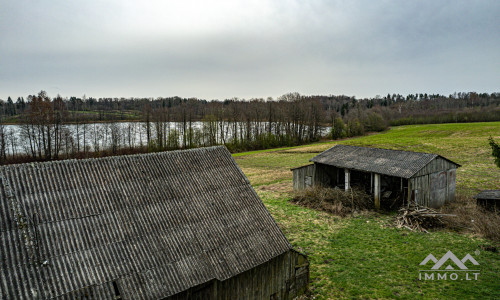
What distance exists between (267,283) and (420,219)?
11.9m

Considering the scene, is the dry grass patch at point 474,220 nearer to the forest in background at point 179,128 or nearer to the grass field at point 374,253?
the grass field at point 374,253

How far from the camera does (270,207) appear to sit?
847 inches

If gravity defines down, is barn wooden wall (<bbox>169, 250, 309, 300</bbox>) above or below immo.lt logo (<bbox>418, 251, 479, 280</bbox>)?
above

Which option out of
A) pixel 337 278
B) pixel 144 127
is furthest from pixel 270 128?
pixel 337 278

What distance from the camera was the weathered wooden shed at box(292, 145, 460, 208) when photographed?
19.2m

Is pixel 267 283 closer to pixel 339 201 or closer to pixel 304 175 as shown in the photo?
pixel 339 201

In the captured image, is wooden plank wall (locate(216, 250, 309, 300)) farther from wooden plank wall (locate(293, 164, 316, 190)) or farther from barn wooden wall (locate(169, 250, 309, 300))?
wooden plank wall (locate(293, 164, 316, 190))

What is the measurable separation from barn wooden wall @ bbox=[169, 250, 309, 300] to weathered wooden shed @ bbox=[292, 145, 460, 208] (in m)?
11.3

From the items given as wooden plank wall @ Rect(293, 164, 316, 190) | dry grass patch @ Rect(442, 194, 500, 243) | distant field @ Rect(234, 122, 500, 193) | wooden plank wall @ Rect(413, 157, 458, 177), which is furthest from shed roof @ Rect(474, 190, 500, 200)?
wooden plank wall @ Rect(293, 164, 316, 190)

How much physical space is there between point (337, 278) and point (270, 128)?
207ft

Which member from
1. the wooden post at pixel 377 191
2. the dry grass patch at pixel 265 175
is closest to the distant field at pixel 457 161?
the dry grass patch at pixel 265 175

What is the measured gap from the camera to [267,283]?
10336mm

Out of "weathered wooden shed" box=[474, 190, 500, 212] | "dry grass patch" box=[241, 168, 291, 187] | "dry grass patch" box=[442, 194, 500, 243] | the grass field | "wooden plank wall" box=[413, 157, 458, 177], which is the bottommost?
the grass field

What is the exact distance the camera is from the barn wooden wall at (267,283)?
29.7 feet
